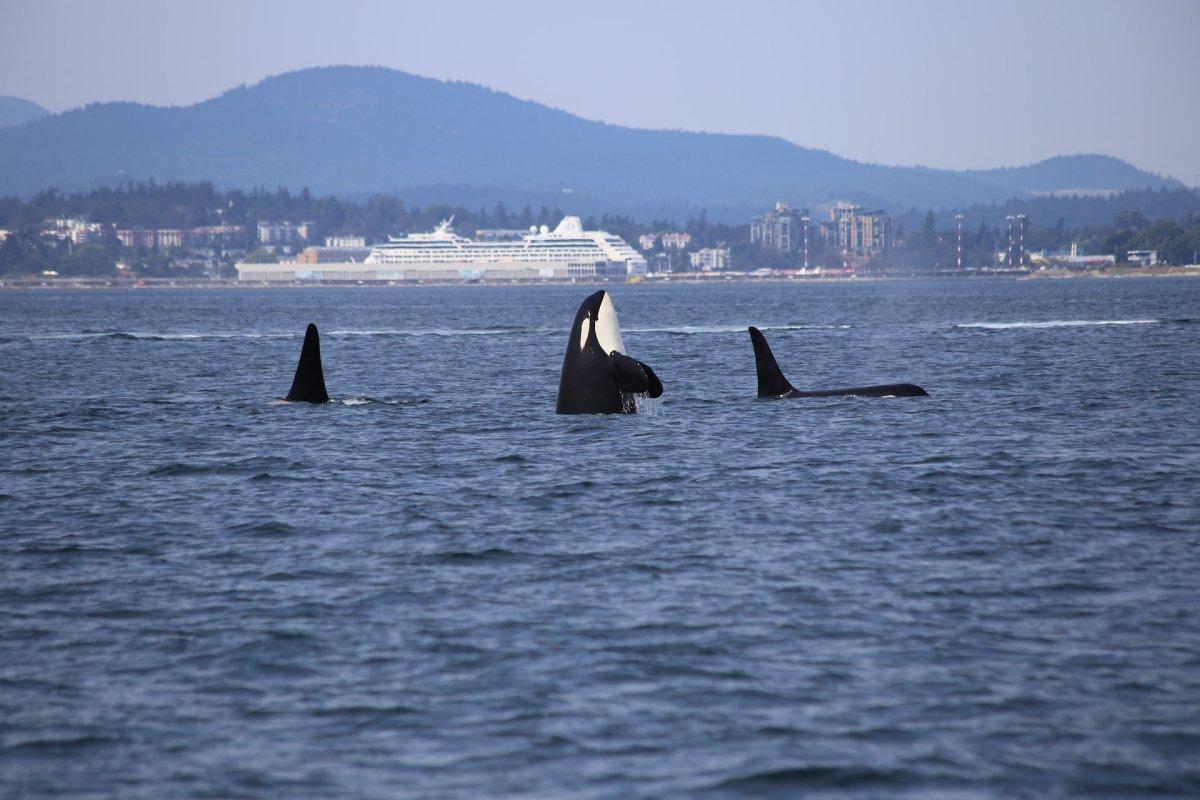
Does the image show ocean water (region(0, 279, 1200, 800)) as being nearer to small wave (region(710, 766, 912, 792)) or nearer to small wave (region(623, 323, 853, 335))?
small wave (region(710, 766, 912, 792))

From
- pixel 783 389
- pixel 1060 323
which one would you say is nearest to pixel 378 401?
pixel 783 389

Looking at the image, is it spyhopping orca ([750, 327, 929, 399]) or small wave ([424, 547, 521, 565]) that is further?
spyhopping orca ([750, 327, 929, 399])

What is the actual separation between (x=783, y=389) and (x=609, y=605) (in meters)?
19.5

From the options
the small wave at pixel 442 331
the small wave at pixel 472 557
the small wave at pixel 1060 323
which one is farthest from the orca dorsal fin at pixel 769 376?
the small wave at pixel 442 331

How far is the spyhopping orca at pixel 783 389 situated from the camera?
31.7 meters

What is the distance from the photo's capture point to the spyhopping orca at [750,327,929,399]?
3166 cm

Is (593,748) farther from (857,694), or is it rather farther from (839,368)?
(839,368)

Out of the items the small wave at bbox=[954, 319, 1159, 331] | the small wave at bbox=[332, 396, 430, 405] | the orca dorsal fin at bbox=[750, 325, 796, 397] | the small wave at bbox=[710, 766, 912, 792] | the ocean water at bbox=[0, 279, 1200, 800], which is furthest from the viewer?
the small wave at bbox=[954, 319, 1159, 331]

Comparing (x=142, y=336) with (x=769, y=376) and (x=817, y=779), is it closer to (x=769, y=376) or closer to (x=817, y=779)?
(x=769, y=376)

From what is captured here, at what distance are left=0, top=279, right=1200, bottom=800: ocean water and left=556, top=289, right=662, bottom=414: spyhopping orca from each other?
0.69 m

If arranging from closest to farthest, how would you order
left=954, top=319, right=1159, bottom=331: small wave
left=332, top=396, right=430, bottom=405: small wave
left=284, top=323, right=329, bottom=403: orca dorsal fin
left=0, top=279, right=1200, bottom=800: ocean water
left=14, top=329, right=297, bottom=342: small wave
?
left=0, top=279, right=1200, bottom=800: ocean water < left=284, top=323, right=329, bottom=403: orca dorsal fin < left=332, top=396, right=430, bottom=405: small wave < left=954, top=319, right=1159, bottom=331: small wave < left=14, top=329, right=297, bottom=342: small wave

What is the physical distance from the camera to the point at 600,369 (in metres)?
26.4

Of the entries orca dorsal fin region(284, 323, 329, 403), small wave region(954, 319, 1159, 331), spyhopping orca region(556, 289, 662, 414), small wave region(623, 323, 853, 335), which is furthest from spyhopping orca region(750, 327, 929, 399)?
small wave region(623, 323, 853, 335)

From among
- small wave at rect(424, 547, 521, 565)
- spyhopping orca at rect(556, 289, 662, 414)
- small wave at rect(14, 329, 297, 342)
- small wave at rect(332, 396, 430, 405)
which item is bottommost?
small wave at rect(14, 329, 297, 342)
